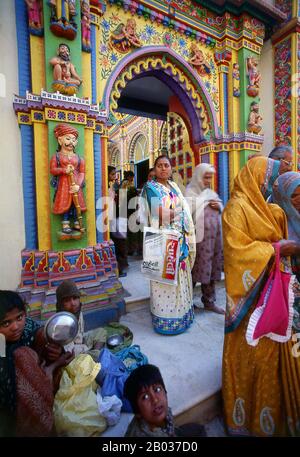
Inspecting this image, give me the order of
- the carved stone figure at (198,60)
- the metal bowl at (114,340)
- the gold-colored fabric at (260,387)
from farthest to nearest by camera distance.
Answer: the carved stone figure at (198,60) < the metal bowl at (114,340) < the gold-colored fabric at (260,387)

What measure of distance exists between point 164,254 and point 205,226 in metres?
0.88

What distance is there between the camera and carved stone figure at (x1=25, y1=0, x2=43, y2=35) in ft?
8.96

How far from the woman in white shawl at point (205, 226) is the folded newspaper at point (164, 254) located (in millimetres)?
685

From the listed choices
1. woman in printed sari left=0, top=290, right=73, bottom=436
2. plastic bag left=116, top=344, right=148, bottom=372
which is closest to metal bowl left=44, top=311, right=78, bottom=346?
woman in printed sari left=0, top=290, right=73, bottom=436

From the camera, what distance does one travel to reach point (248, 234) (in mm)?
1564

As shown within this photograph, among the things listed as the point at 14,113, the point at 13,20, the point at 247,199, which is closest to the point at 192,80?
the point at 13,20

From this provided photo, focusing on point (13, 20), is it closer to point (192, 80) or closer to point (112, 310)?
point (192, 80)

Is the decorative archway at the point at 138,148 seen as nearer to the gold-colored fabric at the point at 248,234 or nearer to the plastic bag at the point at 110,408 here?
the gold-colored fabric at the point at 248,234

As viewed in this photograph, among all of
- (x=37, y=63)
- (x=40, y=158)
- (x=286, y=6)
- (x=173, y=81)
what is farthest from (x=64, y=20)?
(x=286, y=6)

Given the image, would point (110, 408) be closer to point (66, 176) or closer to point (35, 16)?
point (66, 176)

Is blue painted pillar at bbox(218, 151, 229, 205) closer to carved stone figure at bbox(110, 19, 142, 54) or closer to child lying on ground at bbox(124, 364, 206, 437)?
carved stone figure at bbox(110, 19, 142, 54)

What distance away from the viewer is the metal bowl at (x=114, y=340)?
236 centimetres

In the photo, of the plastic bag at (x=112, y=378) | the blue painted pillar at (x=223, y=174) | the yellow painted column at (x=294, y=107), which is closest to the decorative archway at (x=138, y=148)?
the blue painted pillar at (x=223, y=174)

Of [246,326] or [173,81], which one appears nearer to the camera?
[246,326]
